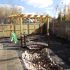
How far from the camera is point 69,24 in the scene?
31.8 metres

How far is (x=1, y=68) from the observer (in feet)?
35.8

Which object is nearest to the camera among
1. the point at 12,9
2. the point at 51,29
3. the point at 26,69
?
the point at 26,69

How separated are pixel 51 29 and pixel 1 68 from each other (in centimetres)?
3621

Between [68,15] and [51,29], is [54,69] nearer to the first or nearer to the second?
[51,29]

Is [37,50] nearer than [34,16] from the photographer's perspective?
Yes

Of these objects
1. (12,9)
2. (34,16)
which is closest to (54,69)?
(34,16)

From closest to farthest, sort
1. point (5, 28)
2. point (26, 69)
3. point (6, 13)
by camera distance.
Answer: point (26, 69), point (5, 28), point (6, 13)

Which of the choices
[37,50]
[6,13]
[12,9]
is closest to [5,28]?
[37,50]

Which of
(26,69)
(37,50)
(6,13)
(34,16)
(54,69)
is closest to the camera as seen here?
(26,69)

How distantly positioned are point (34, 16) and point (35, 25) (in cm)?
799

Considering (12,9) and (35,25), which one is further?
(12,9)

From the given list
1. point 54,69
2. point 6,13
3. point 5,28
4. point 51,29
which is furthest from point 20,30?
point 6,13

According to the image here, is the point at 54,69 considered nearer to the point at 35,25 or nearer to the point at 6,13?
the point at 35,25

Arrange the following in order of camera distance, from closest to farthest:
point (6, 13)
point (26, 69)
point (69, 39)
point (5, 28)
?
point (26, 69), point (69, 39), point (5, 28), point (6, 13)
